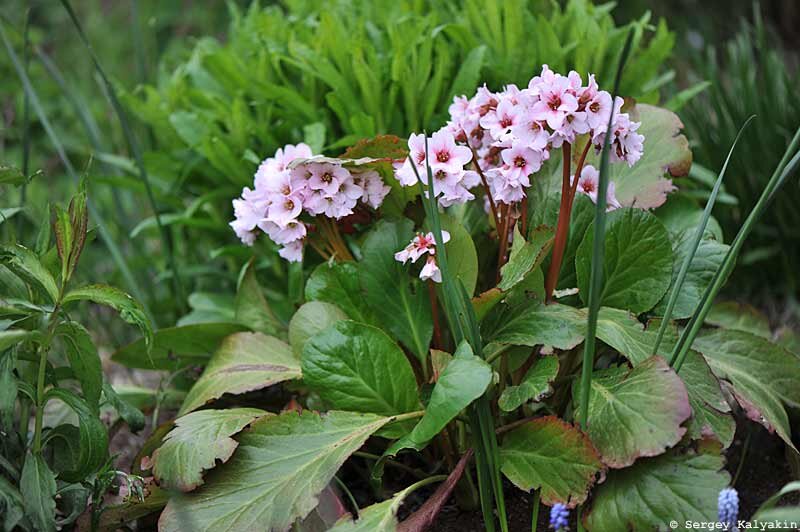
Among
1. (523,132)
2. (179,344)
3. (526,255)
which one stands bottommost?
(179,344)

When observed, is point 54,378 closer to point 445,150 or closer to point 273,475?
point 273,475

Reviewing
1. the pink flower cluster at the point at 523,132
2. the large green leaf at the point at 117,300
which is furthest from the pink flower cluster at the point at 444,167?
the large green leaf at the point at 117,300

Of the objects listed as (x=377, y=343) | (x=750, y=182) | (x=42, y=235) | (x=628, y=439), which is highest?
(x=42, y=235)

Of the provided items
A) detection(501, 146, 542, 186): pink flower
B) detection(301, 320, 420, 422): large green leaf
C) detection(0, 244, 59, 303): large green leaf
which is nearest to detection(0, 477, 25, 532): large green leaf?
detection(0, 244, 59, 303): large green leaf

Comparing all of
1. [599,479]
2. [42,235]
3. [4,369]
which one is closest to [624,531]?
[599,479]

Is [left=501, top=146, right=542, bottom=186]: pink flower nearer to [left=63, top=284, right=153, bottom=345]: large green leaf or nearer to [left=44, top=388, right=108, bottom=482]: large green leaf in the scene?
[left=63, top=284, right=153, bottom=345]: large green leaf

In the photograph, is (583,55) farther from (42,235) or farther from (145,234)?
(145,234)

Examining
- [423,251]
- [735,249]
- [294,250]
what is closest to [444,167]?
[423,251]

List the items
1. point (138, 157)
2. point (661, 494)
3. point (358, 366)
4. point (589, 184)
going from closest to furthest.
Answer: point (661, 494), point (358, 366), point (589, 184), point (138, 157)
